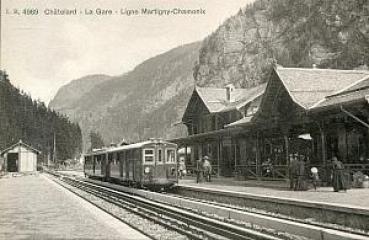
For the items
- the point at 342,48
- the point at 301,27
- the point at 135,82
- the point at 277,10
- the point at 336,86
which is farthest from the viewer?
the point at 135,82

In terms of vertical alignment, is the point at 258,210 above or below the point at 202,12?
below

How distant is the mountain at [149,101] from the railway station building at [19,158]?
54.1 meters

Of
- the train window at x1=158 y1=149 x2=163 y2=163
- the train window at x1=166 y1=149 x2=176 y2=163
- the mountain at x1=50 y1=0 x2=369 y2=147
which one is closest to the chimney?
the mountain at x1=50 y1=0 x2=369 y2=147

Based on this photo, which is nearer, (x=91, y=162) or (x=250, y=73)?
(x=91, y=162)

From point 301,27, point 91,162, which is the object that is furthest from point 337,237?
point 301,27

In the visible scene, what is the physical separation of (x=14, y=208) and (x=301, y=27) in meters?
63.3

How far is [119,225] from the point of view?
11.2 m

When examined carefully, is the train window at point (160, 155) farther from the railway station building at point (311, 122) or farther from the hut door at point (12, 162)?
the hut door at point (12, 162)

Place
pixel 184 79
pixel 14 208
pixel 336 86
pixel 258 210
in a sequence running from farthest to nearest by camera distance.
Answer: pixel 184 79 < pixel 336 86 < pixel 14 208 < pixel 258 210

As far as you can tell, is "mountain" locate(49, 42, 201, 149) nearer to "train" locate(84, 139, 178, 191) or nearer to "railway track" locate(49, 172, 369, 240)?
"train" locate(84, 139, 178, 191)

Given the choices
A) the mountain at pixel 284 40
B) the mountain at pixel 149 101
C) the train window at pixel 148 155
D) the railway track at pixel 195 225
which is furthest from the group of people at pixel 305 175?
the mountain at pixel 149 101

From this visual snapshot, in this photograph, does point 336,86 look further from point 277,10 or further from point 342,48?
point 277,10

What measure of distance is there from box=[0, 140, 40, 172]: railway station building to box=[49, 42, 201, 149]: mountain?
54083 millimetres

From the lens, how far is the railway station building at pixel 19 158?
57.5 meters
